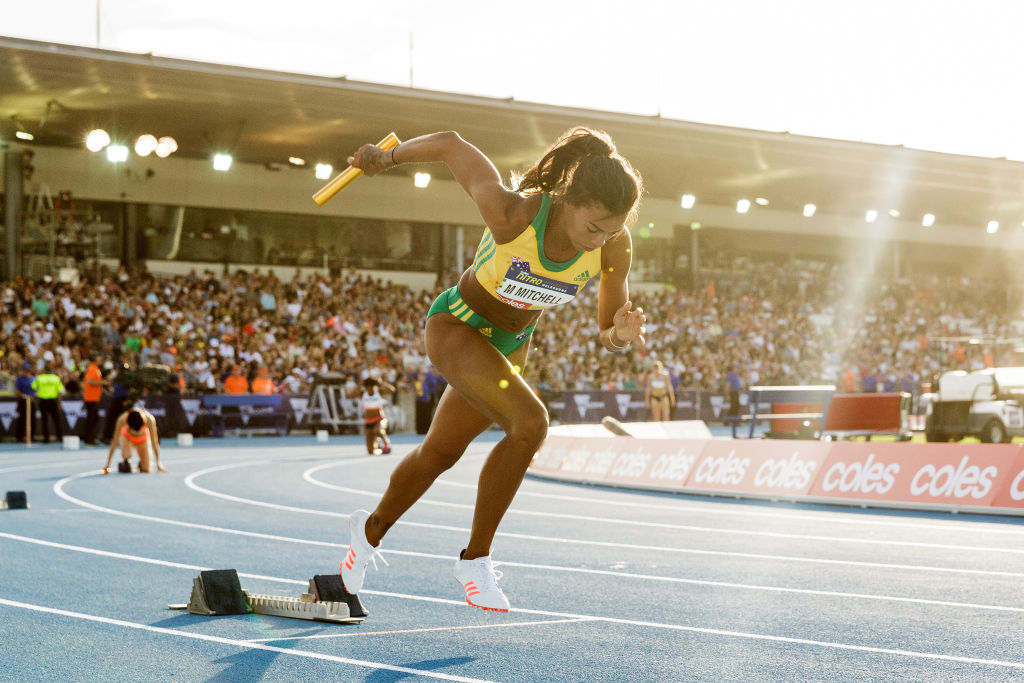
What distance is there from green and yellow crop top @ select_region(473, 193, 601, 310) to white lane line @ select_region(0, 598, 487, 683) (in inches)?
70.3

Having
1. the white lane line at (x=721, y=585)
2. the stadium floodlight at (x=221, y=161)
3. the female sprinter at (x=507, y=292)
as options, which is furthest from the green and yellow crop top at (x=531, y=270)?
the stadium floodlight at (x=221, y=161)

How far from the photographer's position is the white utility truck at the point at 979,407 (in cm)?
2080

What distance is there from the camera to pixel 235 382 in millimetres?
26250

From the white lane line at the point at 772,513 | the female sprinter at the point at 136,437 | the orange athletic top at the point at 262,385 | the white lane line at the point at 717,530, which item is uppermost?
the orange athletic top at the point at 262,385

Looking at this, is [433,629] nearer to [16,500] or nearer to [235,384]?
[16,500]

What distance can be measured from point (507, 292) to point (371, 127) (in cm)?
2630

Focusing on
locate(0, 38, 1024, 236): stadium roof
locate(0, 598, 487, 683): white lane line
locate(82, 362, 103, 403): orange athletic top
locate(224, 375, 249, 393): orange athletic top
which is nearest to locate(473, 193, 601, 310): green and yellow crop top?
locate(0, 598, 487, 683): white lane line

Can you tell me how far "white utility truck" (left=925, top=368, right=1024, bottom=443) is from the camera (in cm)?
2080

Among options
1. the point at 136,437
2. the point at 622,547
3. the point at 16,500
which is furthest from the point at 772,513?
the point at 136,437

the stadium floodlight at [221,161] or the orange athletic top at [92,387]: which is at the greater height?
the stadium floodlight at [221,161]

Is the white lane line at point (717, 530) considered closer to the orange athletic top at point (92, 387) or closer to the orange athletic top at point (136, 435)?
the orange athletic top at point (136, 435)

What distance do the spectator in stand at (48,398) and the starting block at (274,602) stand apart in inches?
684

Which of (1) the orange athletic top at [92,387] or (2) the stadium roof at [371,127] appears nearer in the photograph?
(1) the orange athletic top at [92,387]

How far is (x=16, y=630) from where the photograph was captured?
643 centimetres
